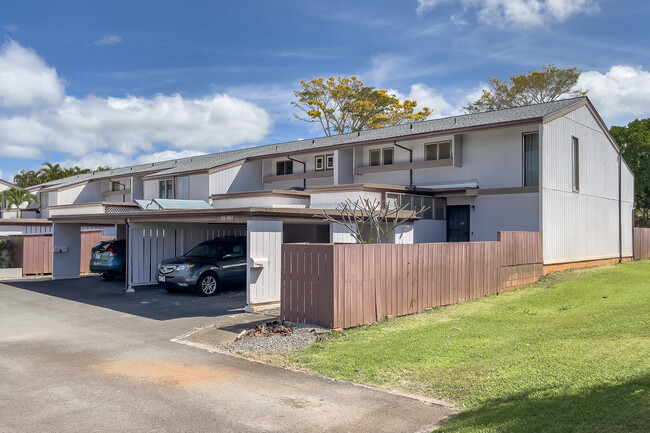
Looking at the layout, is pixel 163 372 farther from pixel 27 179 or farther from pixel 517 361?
pixel 27 179

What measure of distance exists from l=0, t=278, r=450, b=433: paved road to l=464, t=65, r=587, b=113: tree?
3456cm

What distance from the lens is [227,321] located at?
450 inches

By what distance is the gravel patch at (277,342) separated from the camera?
883 cm

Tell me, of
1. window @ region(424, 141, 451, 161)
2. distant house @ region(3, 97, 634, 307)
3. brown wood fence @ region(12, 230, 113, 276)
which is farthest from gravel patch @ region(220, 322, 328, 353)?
brown wood fence @ region(12, 230, 113, 276)

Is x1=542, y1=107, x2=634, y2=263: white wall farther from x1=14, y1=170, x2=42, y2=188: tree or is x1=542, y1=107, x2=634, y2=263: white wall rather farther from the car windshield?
x1=14, y1=170, x2=42, y2=188: tree

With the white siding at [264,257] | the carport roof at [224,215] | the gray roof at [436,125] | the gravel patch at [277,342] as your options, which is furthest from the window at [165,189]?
the gravel patch at [277,342]

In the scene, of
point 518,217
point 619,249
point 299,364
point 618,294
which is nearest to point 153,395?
point 299,364

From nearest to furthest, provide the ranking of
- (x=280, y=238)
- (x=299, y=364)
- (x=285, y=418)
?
1. (x=285, y=418)
2. (x=299, y=364)
3. (x=280, y=238)

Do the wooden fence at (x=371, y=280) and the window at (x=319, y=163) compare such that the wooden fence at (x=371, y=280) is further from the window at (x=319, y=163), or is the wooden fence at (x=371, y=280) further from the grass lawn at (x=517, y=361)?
the window at (x=319, y=163)

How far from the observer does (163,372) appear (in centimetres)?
755

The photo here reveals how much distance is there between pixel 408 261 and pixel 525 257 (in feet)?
22.4

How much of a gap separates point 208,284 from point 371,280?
6.63 m

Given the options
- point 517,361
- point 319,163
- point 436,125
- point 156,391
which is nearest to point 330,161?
point 319,163

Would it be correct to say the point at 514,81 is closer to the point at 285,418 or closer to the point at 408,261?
the point at 408,261
